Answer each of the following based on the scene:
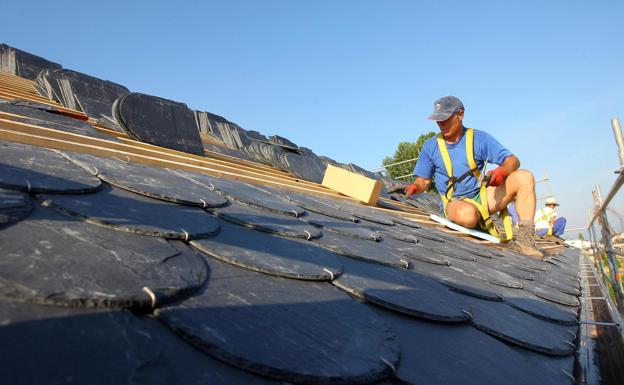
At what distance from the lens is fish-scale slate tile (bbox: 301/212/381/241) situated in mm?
1785

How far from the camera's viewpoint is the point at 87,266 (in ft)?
2.26

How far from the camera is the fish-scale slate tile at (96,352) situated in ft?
1.51

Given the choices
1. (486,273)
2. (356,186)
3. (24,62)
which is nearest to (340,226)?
(486,273)

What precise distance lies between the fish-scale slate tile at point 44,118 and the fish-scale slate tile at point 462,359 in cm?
205

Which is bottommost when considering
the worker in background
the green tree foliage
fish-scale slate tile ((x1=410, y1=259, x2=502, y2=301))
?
fish-scale slate tile ((x1=410, y1=259, x2=502, y2=301))

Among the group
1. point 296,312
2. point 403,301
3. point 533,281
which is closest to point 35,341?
point 296,312

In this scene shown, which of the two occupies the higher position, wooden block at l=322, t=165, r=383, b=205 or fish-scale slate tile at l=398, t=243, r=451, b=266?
wooden block at l=322, t=165, r=383, b=205

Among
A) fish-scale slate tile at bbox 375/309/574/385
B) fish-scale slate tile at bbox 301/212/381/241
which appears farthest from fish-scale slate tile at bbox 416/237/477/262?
fish-scale slate tile at bbox 375/309/574/385

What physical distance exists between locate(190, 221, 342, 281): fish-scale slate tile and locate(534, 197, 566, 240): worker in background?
31.6 ft

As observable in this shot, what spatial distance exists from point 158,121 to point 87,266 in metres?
2.73

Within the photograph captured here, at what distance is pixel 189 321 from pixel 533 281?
207 cm

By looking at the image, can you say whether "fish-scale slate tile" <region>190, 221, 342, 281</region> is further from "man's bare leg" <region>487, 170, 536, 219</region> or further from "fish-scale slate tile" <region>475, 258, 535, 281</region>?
"man's bare leg" <region>487, 170, 536, 219</region>

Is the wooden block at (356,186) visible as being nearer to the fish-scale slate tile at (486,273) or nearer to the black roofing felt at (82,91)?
the fish-scale slate tile at (486,273)

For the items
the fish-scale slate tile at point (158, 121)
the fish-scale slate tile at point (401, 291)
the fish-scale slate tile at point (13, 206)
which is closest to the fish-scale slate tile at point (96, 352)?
the fish-scale slate tile at point (13, 206)
